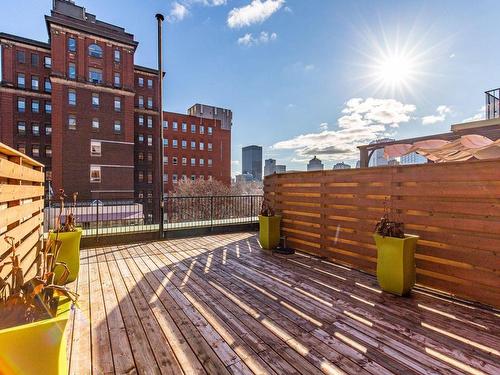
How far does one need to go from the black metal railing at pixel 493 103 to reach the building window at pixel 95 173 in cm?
3020

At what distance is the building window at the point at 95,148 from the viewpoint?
85.9 feet

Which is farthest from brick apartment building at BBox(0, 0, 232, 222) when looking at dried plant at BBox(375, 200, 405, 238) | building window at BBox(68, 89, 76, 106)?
dried plant at BBox(375, 200, 405, 238)

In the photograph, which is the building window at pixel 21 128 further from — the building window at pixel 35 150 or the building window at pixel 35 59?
the building window at pixel 35 59

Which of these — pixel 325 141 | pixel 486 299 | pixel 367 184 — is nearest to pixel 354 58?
pixel 367 184

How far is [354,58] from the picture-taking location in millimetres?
7520

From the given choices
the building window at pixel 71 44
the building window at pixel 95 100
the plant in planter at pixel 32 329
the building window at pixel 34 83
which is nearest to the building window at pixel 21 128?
the building window at pixel 34 83

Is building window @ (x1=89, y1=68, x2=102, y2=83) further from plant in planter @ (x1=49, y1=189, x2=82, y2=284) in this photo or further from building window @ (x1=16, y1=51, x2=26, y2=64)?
plant in planter @ (x1=49, y1=189, x2=82, y2=284)

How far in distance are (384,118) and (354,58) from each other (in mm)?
6857

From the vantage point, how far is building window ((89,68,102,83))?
2628 centimetres

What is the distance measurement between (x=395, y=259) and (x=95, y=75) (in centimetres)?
3260

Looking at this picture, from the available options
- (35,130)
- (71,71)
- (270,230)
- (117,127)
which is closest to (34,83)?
(35,130)

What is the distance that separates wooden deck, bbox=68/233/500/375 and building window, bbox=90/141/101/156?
87.5 ft

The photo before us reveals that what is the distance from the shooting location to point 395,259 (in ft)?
10.4

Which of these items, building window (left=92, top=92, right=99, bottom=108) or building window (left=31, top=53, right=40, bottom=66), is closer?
building window (left=92, top=92, right=99, bottom=108)
